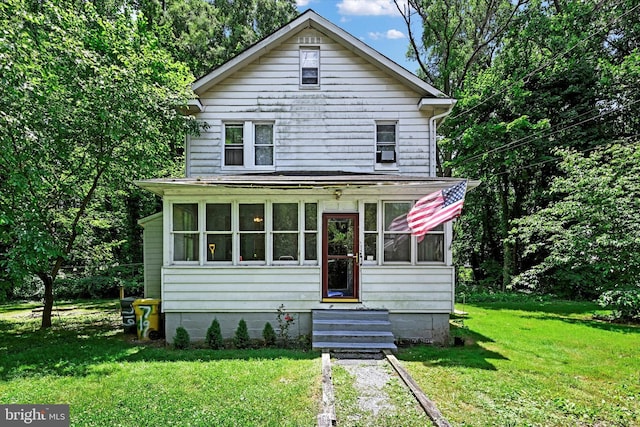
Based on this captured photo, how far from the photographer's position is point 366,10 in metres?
19.8

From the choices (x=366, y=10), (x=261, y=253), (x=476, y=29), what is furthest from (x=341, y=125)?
(x=476, y=29)

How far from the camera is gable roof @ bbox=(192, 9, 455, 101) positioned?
9992 mm

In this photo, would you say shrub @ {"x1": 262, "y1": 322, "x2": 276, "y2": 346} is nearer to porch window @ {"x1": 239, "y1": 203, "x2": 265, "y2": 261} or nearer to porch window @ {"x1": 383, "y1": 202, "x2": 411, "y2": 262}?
porch window @ {"x1": 239, "y1": 203, "x2": 265, "y2": 261}

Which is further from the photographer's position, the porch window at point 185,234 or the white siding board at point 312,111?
the white siding board at point 312,111

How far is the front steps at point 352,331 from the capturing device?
7578 mm

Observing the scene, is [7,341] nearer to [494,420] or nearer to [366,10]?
[494,420]

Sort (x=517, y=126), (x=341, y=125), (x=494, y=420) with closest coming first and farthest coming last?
1. (x=494, y=420)
2. (x=341, y=125)
3. (x=517, y=126)

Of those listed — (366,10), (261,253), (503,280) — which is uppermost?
(366,10)

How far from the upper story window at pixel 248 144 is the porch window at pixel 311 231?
2.28 metres

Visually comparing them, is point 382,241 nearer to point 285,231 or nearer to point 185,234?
point 285,231

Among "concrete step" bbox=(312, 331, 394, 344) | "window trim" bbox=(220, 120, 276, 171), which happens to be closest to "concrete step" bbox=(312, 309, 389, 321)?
"concrete step" bbox=(312, 331, 394, 344)

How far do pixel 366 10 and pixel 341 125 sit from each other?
1266cm

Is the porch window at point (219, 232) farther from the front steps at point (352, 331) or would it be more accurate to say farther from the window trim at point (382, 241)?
the window trim at point (382, 241)

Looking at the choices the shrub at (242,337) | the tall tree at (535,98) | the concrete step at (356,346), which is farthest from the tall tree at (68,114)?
the tall tree at (535,98)
